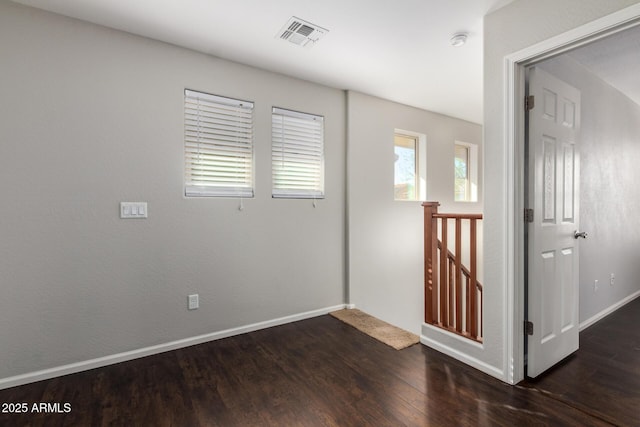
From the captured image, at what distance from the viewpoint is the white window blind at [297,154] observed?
3.06 metres

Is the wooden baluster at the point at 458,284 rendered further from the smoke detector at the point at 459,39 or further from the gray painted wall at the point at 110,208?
the gray painted wall at the point at 110,208

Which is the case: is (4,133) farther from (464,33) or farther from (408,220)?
(408,220)

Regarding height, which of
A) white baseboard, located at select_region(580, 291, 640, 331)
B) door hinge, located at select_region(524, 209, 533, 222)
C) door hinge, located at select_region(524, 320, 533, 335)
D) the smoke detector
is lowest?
white baseboard, located at select_region(580, 291, 640, 331)

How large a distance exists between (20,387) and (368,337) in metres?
2.47

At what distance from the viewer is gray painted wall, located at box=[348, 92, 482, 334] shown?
11.7 ft

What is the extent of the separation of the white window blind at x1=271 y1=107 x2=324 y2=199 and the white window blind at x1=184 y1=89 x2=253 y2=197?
0.91 feet

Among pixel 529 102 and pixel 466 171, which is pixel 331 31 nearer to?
pixel 529 102

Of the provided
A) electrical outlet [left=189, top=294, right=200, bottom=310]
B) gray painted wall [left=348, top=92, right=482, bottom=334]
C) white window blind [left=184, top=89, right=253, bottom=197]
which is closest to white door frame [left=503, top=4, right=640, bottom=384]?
gray painted wall [left=348, top=92, right=482, bottom=334]

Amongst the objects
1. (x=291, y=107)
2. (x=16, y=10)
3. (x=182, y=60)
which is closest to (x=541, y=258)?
(x=291, y=107)

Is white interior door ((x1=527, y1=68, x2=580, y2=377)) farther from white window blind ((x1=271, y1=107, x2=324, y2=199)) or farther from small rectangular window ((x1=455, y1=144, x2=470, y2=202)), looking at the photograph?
small rectangular window ((x1=455, y1=144, x2=470, y2=202))

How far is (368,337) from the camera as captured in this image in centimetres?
275

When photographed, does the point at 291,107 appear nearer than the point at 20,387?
No

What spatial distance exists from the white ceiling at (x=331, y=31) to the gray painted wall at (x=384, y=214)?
609 mm

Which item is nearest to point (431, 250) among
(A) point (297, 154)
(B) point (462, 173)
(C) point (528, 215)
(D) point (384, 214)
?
(C) point (528, 215)
